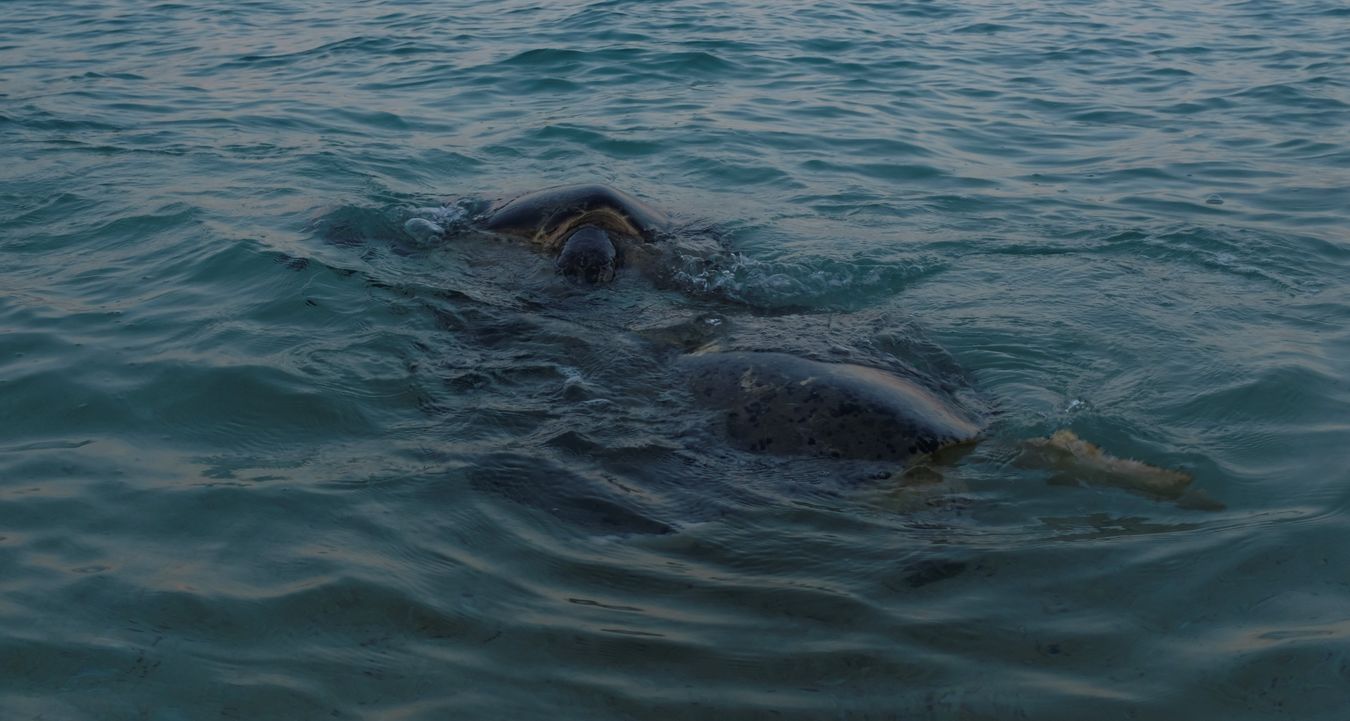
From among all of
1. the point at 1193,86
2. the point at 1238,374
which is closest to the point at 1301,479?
the point at 1238,374

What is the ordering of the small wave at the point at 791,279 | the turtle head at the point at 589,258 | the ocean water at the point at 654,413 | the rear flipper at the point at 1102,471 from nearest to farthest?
the ocean water at the point at 654,413 < the rear flipper at the point at 1102,471 < the turtle head at the point at 589,258 < the small wave at the point at 791,279

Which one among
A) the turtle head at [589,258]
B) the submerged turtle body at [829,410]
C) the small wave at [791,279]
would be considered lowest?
the small wave at [791,279]

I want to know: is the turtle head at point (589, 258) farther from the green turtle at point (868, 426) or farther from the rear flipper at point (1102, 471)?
the rear flipper at point (1102, 471)

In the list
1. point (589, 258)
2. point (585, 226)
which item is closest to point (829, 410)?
point (589, 258)

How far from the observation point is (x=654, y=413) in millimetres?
5145

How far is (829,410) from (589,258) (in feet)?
7.81

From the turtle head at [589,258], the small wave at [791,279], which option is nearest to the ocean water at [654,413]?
the small wave at [791,279]

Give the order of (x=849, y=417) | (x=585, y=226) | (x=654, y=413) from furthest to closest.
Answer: (x=585, y=226) → (x=654, y=413) → (x=849, y=417)

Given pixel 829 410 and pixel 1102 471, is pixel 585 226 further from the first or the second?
pixel 1102 471

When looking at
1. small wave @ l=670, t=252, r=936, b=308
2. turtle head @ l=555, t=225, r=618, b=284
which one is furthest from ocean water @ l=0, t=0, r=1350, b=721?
turtle head @ l=555, t=225, r=618, b=284

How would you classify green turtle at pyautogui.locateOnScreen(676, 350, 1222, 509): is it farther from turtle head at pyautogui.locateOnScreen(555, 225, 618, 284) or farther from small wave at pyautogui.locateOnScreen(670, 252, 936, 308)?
turtle head at pyautogui.locateOnScreen(555, 225, 618, 284)

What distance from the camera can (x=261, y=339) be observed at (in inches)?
241

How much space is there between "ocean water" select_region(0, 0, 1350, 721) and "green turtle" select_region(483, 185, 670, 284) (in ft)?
0.58

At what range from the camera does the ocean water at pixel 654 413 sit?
358 centimetres
